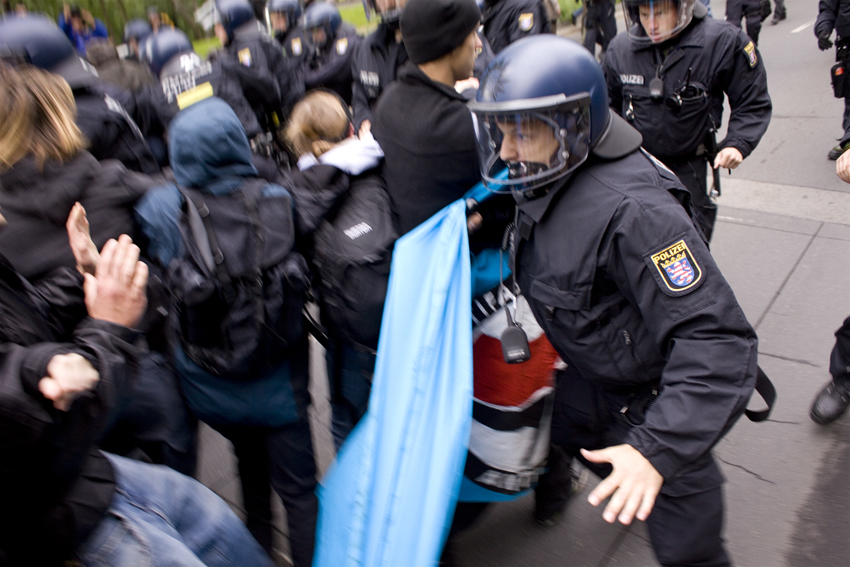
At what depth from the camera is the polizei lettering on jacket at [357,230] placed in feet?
6.50

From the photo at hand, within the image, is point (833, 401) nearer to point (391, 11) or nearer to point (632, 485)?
point (632, 485)

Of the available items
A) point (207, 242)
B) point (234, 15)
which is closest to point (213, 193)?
point (207, 242)

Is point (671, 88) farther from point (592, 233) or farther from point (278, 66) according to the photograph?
point (278, 66)

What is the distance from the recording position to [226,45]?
5117mm

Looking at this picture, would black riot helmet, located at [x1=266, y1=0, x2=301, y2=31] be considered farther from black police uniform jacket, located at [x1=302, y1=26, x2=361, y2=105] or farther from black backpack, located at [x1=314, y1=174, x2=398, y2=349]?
black backpack, located at [x1=314, y1=174, x2=398, y2=349]

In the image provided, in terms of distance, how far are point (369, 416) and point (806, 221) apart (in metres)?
4.02

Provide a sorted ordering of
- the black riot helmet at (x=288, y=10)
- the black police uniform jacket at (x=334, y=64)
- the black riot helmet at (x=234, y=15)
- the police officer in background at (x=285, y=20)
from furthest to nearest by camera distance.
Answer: the black riot helmet at (x=288, y=10), the police officer in background at (x=285, y=20), the black police uniform jacket at (x=334, y=64), the black riot helmet at (x=234, y=15)

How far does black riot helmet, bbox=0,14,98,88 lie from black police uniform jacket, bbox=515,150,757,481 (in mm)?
2535

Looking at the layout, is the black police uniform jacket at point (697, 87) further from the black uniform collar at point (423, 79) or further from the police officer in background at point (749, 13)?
the police officer in background at point (749, 13)

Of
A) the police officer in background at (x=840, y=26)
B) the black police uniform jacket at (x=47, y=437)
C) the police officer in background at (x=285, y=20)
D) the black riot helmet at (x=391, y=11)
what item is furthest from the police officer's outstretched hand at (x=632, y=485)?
the police officer in background at (x=285, y=20)

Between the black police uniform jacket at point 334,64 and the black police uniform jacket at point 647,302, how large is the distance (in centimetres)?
411

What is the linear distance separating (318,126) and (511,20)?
10.1 ft

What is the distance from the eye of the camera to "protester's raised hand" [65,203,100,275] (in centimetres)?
182

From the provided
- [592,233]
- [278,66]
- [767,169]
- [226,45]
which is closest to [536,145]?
[592,233]
